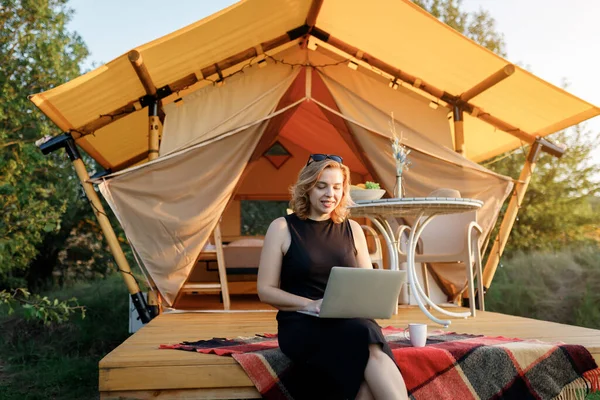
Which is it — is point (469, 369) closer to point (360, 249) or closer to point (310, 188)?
point (360, 249)

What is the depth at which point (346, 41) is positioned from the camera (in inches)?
197

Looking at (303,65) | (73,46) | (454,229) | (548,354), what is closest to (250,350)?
(548,354)

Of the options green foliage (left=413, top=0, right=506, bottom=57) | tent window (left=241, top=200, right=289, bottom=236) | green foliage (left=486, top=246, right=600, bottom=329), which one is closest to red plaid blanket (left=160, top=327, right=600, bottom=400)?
green foliage (left=486, top=246, right=600, bottom=329)

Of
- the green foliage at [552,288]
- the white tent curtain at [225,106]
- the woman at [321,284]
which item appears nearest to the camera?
the woman at [321,284]

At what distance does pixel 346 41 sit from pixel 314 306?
329 centimetres

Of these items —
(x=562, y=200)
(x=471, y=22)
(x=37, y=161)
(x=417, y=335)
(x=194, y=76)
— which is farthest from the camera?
(x=471, y=22)

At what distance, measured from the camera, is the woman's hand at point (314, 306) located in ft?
7.02

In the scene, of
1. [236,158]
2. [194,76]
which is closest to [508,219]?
[236,158]

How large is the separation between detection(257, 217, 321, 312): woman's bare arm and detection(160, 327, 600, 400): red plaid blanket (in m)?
0.26

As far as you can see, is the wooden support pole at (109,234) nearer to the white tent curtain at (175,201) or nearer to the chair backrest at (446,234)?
the white tent curtain at (175,201)

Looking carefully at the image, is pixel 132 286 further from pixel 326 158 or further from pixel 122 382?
pixel 326 158

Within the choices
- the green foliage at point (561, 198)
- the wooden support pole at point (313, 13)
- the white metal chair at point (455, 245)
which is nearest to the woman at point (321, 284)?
the white metal chair at point (455, 245)

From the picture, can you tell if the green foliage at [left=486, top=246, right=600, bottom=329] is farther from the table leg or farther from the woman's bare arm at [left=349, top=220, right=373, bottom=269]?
the woman's bare arm at [left=349, top=220, right=373, bottom=269]

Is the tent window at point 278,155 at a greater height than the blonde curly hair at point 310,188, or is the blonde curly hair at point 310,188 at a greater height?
the tent window at point 278,155
